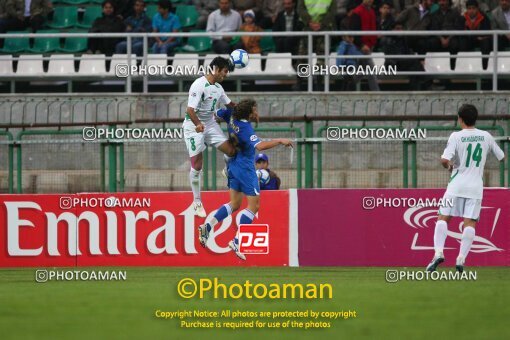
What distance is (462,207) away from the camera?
57.8 ft

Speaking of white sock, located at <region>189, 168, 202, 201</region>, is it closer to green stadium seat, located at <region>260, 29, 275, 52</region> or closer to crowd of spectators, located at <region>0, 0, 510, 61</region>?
crowd of spectators, located at <region>0, 0, 510, 61</region>

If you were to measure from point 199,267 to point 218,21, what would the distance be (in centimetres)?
714

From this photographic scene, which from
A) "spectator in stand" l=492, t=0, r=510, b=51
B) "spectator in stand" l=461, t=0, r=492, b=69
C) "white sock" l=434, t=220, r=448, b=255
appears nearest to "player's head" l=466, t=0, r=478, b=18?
"spectator in stand" l=461, t=0, r=492, b=69

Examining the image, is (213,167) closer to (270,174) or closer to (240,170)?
(270,174)

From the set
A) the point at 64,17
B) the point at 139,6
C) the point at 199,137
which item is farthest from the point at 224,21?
the point at 199,137

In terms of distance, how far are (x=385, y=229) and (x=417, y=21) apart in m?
6.40

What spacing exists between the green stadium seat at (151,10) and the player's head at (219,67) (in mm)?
9258

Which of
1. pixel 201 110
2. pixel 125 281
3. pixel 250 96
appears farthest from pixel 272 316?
pixel 250 96

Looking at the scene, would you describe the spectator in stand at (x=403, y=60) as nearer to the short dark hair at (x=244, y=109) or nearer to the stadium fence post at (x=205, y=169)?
the stadium fence post at (x=205, y=169)

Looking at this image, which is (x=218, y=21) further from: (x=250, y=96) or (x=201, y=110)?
(x=201, y=110)

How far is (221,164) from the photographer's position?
2214cm

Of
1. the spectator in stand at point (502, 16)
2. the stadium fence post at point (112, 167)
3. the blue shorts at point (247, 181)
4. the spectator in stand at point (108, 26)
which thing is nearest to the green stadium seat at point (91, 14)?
the spectator in stand at point (108, 26)

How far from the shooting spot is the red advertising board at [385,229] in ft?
68.1

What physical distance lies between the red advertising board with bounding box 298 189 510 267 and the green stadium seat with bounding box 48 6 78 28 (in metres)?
9.17
